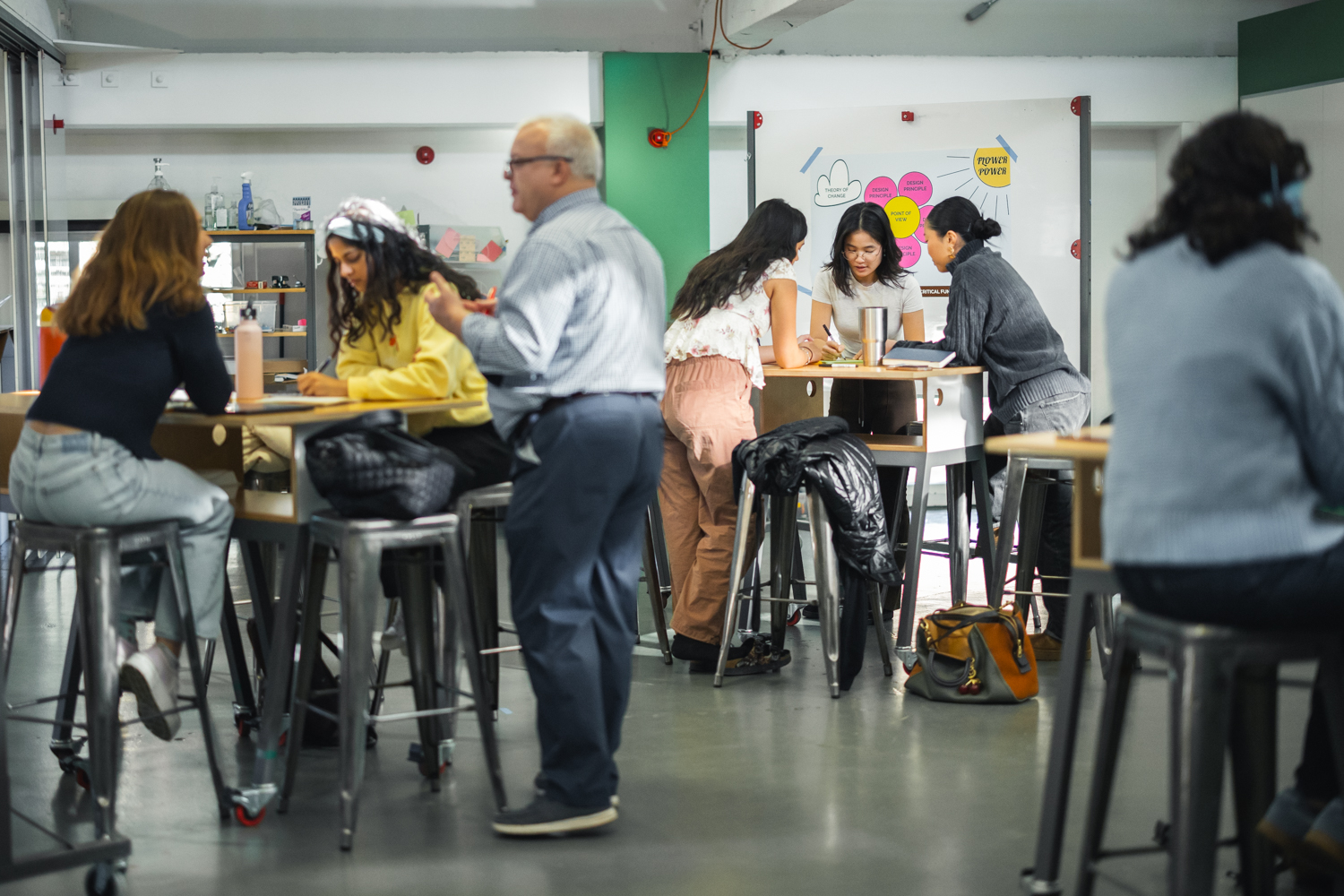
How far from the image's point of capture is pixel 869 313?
13.5 feet

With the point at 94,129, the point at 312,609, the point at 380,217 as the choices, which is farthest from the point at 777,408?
the point at 94,129

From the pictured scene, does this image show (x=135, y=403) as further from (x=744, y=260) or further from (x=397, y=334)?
(x=744, y=260)

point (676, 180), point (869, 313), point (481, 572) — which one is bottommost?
point (481, 572)

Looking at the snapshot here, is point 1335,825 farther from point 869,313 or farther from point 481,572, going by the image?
point 869,313

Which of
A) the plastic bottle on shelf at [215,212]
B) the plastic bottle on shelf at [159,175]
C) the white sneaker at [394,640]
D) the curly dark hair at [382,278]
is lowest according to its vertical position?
the white sneaker at [394,640]

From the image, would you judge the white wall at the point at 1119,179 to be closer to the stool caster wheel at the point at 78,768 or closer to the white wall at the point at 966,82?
the white wall at the point at 966,82

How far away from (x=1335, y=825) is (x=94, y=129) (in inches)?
294

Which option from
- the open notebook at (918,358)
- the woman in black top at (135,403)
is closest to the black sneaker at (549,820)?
the woman in black top at (135,403)

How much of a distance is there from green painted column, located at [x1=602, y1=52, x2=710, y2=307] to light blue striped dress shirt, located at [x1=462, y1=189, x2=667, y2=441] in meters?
5.02

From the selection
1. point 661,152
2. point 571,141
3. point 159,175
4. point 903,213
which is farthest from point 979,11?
point 571,141

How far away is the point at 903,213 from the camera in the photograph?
22.2 feet

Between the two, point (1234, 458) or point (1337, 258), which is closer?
point (1234, 458)

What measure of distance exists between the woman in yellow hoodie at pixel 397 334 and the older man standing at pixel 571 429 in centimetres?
36

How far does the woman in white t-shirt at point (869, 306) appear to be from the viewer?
447 centimetres
